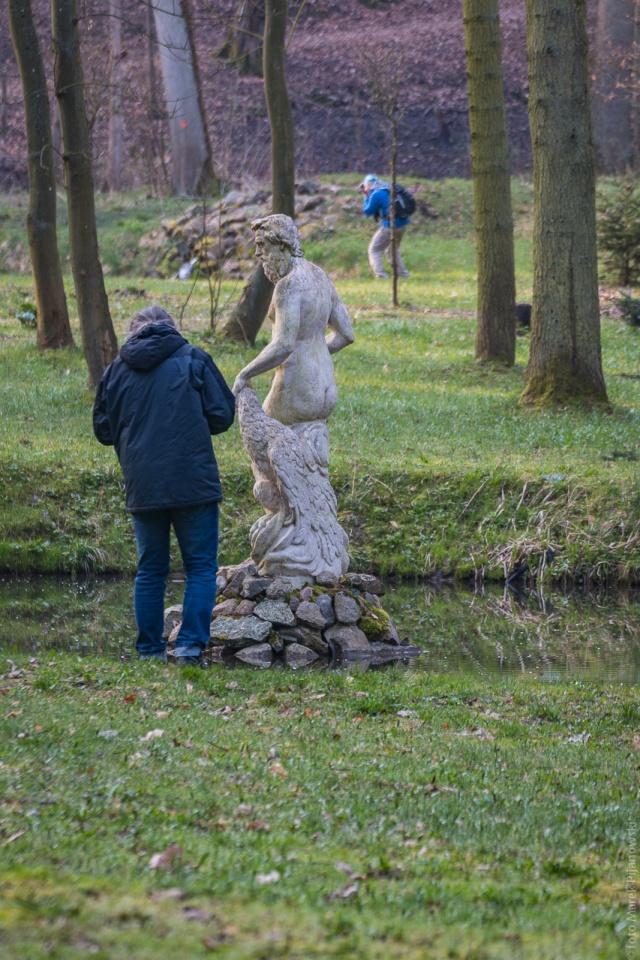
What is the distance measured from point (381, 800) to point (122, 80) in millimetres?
34554

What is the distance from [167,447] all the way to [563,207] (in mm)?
8850

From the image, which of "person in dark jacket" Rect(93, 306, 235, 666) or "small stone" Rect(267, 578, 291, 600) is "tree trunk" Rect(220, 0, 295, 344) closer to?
"small stone" Rect(267, 578, 291, 600)

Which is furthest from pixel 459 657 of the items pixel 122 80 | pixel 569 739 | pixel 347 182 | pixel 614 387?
pixel 122 80

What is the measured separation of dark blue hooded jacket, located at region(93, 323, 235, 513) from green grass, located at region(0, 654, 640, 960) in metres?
1.15

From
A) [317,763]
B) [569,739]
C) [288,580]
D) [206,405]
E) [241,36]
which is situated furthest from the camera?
[241,36]

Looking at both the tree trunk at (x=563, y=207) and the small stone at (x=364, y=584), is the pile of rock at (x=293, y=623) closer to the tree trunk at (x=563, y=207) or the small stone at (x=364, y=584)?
the small stone at (x=364, y=584)

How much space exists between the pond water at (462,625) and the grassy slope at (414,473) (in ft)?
1.57

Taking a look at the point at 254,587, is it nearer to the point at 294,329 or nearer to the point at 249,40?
the point at 294,329

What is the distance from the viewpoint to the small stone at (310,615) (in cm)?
892

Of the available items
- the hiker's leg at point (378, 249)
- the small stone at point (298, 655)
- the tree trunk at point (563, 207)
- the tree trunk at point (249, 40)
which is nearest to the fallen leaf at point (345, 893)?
the small stone at point (298, 655)

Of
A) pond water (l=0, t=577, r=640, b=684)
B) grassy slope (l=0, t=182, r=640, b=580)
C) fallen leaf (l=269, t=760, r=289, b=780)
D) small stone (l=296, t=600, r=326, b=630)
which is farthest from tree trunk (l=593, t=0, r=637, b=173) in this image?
fallen leaf (l=269, t=760, r=289, b=780)

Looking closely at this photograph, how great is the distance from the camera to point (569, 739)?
621 cm

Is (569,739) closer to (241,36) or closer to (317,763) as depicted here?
(317,763)

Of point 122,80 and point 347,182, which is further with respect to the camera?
point 122,80
